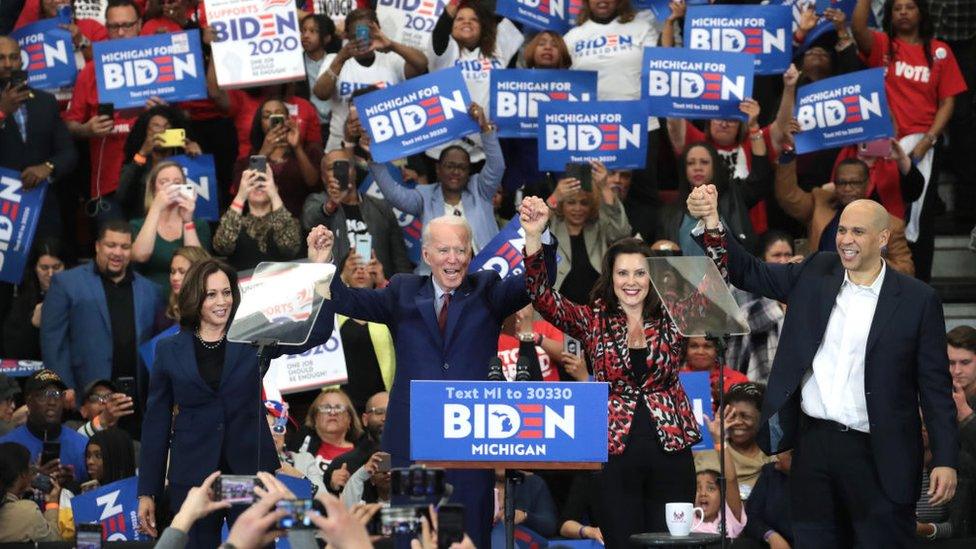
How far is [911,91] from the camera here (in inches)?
465

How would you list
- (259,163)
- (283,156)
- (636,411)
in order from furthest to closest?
1. (283,156)
2. (259,163)
3. (636,411)

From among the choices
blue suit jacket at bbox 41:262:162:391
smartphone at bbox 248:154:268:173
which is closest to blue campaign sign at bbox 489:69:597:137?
smartphone at bbox 248:154:268:173

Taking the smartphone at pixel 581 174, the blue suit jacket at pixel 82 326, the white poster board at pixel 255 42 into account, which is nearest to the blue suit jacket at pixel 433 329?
the blue suit jacket at pixel 82 326

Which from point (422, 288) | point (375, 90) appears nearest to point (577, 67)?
point (375, 90)

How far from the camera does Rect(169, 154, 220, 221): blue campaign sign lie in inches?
434

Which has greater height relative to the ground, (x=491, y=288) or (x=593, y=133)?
(x=593, y=133)

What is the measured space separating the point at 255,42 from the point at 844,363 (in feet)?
19.8

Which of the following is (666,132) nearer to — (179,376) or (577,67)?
(577,67)

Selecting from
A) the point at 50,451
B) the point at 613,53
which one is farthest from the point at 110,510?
the point at 613,53

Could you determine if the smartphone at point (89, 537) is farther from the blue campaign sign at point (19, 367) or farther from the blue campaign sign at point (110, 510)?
the blue campaign sign at point (19, 367)

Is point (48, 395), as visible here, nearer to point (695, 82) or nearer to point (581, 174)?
point (581, 174)

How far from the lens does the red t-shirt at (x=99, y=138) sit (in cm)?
1162

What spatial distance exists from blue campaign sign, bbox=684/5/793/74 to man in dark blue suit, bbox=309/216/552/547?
5116 mm

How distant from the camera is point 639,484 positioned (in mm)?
6773
